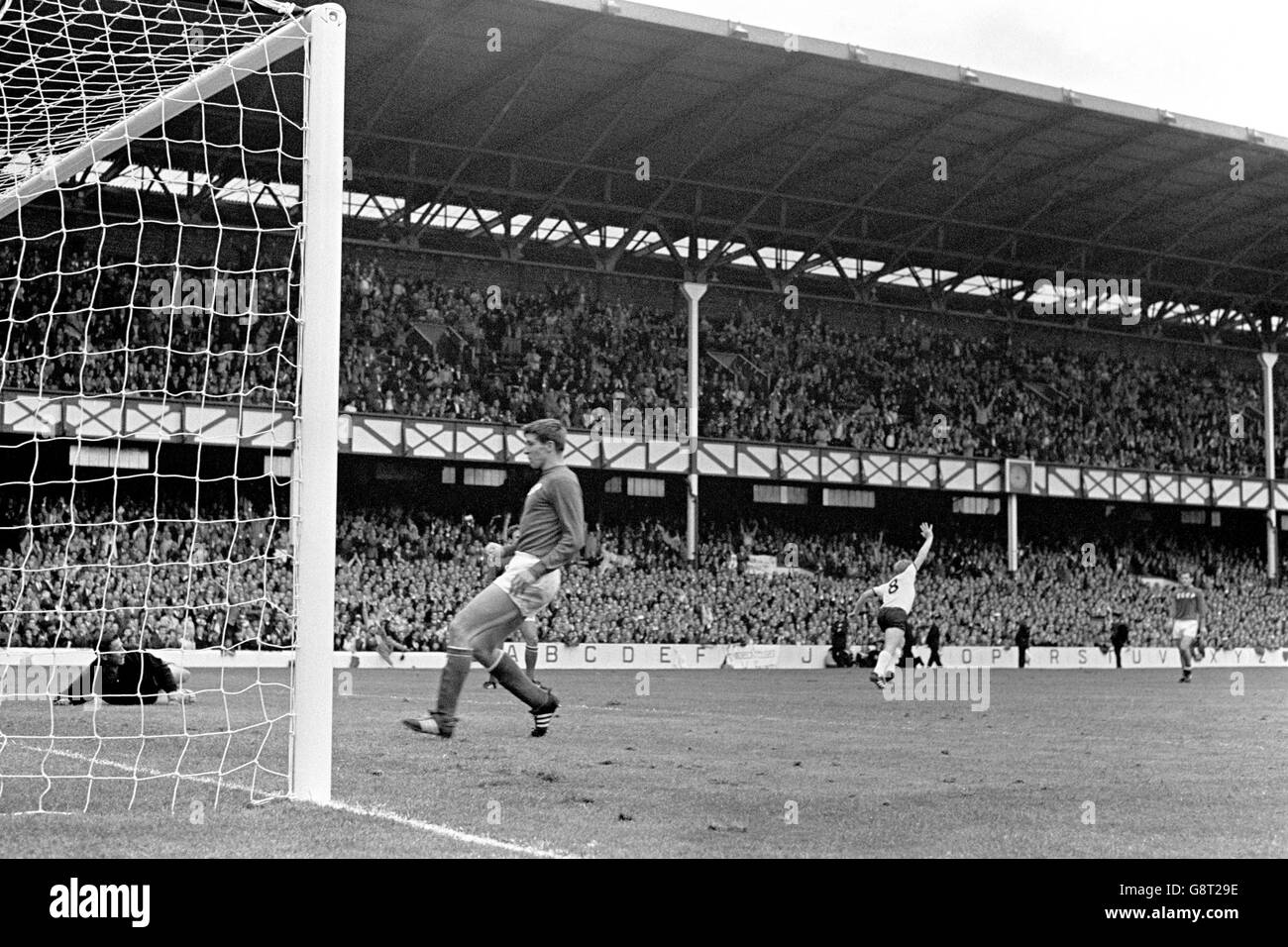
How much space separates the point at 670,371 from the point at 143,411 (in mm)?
16265

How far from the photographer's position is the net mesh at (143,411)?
31.1 ft

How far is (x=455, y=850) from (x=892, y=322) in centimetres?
4839

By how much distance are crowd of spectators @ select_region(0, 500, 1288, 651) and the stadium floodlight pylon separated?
226mm

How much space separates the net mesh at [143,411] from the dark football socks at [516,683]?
1.35m

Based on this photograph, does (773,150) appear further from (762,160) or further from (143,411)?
(143,411)

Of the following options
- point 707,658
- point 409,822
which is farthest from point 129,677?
point 707,658

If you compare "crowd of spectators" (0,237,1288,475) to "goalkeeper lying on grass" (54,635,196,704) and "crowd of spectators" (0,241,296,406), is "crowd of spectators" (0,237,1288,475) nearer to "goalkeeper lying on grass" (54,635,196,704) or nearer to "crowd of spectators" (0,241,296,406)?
"crowd of spectators" (0,241,296,406)

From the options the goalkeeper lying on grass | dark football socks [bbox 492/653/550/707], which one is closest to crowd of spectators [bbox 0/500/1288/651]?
the goalkeeper lying on grass

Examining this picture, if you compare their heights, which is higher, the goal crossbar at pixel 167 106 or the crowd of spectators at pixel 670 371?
the crowd of spectators at pixel 670 371
